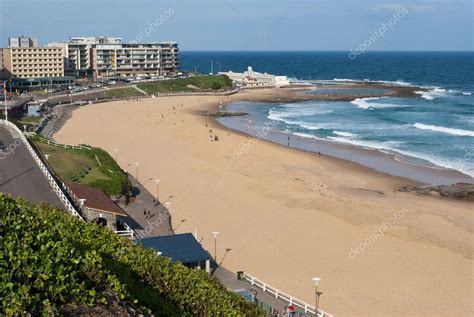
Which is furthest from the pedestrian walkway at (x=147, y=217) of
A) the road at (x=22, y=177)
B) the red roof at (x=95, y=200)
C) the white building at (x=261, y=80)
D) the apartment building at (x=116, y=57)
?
the white building at (x=261, y=80)

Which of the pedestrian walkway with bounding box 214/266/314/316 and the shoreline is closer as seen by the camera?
the pedestrian walkway with bounding box 214/266/314/316

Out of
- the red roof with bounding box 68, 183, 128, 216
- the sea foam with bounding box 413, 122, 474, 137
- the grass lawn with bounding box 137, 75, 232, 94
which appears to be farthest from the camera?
the grass lawn with bounding box 137, 75, 232, 94

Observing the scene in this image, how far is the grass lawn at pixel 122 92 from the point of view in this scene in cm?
9700

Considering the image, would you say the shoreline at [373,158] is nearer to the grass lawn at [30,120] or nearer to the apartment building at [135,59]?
the grass lawn at [30,120]

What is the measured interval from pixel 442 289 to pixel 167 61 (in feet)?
403

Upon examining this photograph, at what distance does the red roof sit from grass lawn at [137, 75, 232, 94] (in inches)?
3021

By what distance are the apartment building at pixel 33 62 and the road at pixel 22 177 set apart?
73351mm

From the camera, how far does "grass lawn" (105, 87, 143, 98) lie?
318ft

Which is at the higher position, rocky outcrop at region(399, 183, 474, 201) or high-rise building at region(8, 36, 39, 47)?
high-rise building at region(8, 36, 39, 47)

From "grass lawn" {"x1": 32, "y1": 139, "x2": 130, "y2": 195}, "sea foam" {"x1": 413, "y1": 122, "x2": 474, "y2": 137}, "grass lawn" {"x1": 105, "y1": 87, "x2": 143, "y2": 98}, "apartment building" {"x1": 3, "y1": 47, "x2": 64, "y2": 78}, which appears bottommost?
"grass lawn" {"x1": 32, "y1": 139, "x2": 130, "y2": 195}

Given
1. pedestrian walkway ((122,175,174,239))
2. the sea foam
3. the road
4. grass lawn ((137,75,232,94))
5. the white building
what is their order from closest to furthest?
the road, pedestrian walkway ((122,175,174,239)), the sea foam, grass lawn ((137,75,232,94)), the white building

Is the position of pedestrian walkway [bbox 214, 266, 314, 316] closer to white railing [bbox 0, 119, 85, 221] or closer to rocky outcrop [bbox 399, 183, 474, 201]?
white railing [bbox 0, 119, 85, 221]

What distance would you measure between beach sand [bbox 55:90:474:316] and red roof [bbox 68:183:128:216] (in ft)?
13.6

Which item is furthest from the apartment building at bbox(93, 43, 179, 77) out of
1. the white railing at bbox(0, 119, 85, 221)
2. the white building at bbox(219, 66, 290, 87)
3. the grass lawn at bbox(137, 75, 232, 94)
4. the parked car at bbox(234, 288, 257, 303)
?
the parked car at bbox(234, 288, 257, 303)
